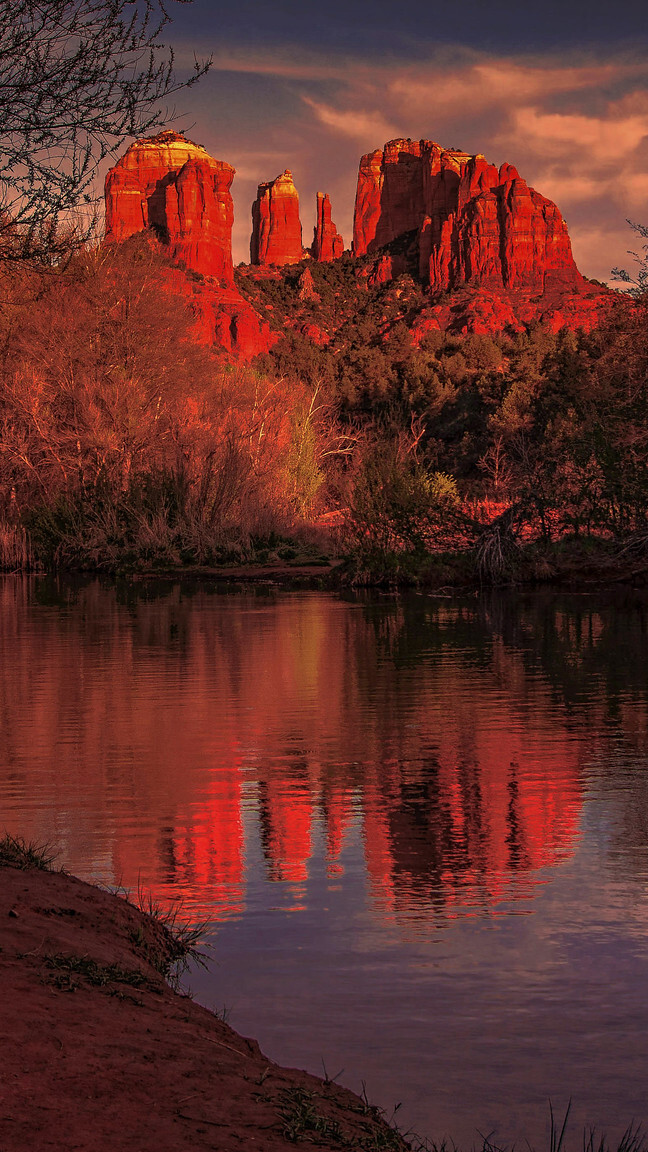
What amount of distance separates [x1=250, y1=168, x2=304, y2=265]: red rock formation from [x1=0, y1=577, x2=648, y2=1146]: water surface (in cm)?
13905

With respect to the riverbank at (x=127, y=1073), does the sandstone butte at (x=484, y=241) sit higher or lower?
higher

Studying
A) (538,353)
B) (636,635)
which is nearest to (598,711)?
(636,635)

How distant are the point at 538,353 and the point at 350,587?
4525cm

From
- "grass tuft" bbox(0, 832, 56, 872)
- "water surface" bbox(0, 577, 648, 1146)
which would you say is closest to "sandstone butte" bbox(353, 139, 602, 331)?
"water surface" bbox(0, 577, 648, 1146)

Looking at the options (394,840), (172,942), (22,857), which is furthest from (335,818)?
(172,942)

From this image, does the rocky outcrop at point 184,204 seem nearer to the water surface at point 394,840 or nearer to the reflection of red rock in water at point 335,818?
the water surface at point 394,840

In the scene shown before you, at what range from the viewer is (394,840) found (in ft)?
24.2

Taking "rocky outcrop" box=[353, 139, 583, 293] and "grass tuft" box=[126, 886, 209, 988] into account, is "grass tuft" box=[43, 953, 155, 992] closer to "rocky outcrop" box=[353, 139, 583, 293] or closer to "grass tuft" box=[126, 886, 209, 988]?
"grass tuft" box=[126, 886, 209, 988]

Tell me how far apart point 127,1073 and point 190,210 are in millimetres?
137521

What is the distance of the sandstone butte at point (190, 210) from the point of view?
118562mm

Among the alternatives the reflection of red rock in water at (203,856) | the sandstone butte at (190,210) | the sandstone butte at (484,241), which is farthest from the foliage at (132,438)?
the sandstone butte at (190,210)

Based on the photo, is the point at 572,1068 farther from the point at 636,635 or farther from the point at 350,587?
the point at 350,587

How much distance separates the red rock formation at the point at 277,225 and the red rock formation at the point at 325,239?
6.15 feet

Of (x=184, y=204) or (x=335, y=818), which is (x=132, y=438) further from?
(x=184, y=204)
